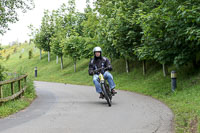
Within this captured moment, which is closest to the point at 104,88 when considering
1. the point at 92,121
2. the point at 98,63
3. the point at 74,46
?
the point at 98,63

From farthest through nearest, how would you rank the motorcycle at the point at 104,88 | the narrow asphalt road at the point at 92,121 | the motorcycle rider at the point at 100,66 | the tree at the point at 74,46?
1. the tree at the point at 74,46
2. the motorcycle rider at the point at 100,66
3. the motorcycle at the point at 104,88
4. the narrow asphalt road at the point at 92,121

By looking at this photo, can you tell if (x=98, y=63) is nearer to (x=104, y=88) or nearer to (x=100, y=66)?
(x=100, y=66)

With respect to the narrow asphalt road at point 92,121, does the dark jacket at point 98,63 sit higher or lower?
higher

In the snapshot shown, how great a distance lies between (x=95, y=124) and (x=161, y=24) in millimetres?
6687

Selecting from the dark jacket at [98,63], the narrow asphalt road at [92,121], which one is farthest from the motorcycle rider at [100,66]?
the narrow asphalt road at [92,121]

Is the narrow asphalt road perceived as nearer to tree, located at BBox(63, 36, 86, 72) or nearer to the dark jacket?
the dark jacket

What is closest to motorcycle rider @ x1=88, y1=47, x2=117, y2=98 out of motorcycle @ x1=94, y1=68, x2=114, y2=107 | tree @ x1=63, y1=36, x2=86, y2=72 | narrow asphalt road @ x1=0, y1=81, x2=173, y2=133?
motorcycle @ x1=94, y1=68, x2=114, y2=107

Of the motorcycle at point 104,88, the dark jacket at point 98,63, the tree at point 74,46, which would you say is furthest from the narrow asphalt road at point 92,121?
the tree at point 74,46

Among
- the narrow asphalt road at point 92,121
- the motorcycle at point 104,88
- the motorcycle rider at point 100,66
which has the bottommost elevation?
the narrow asphalt road at point 92,121

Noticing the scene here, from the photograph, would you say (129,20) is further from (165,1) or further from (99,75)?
(99,75)

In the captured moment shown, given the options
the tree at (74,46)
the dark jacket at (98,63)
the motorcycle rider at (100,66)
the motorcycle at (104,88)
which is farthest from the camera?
the tree at (74,46)

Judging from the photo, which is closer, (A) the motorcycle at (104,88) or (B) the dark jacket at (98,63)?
(A) the motorcycle at (104,88)

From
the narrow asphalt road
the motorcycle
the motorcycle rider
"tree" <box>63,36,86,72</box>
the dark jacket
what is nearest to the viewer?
the narrow asphalt road

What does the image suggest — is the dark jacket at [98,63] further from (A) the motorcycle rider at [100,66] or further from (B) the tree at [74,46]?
(B) the tree at [74,46]
